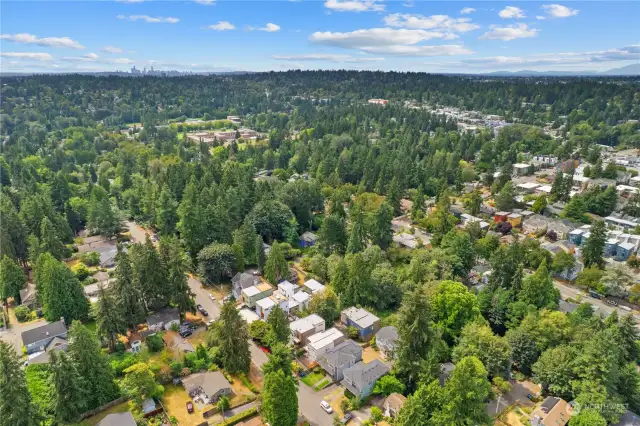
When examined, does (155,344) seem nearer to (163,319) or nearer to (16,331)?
(163,319)

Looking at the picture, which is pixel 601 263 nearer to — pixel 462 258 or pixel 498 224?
pixel 498 224

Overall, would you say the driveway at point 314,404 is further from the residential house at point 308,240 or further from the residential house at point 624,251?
the residential house at point 624,251

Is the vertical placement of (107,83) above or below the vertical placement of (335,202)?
above

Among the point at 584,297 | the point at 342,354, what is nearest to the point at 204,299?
the point at 342,354

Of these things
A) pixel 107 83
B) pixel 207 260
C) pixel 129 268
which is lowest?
pixel 207 260

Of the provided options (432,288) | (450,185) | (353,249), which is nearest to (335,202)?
(353,249)

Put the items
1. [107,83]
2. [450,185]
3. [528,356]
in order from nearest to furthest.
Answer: [528,356] < [450,185] < [107,83]
